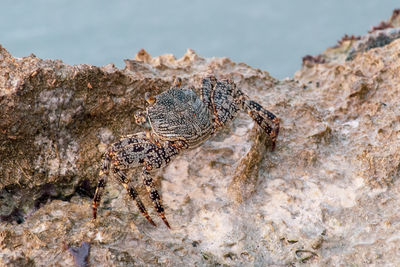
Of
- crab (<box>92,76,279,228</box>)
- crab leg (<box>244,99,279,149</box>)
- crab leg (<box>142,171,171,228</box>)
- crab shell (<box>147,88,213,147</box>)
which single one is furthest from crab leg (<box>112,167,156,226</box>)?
crab leg (<box>244,99,279,149</box>)

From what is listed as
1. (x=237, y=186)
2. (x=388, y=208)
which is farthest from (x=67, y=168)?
(x=388, y=208)

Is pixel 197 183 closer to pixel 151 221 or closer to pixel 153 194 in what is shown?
pixel 153 194

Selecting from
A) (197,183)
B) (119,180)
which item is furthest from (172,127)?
(119,180)

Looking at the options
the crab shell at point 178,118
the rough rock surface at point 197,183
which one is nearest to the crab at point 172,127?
the crab shell at point 178,118

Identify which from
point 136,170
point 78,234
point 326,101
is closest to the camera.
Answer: point 78,234

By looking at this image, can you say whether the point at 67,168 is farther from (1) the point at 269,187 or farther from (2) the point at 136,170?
(1) the point at 269,187

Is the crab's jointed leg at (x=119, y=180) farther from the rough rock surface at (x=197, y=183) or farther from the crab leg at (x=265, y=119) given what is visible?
the crab leg at (x=265, y=119)

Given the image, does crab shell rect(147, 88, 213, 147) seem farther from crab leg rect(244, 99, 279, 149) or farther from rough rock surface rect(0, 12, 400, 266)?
crab leg rect(244, 99, 279, 149)

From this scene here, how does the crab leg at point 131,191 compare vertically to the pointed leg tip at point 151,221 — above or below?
above
